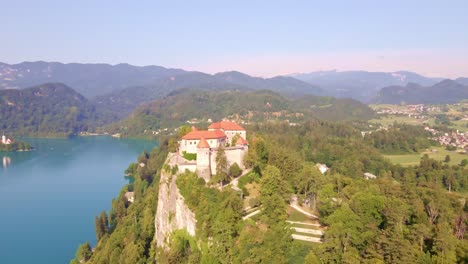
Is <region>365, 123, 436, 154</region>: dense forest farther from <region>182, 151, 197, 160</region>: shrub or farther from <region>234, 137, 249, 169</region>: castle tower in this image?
<region>182, 151, 197, 160</region>: shrub

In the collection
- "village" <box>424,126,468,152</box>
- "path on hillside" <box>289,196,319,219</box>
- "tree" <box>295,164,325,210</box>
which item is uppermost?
"tree" <box>295,164,325,210</box>

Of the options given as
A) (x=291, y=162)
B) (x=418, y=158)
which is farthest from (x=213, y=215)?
(x=418, y=158)

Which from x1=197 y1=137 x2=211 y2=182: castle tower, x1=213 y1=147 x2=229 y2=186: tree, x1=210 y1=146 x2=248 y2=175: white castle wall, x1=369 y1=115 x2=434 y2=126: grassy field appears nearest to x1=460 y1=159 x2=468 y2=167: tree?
x1=210 y1=146 x2=248 y2=175: white castle wall

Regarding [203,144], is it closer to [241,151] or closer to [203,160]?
[203,160]

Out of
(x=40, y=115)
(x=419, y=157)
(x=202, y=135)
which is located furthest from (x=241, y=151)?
(x=40, y=115)

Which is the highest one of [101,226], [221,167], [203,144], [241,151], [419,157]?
[203,144]

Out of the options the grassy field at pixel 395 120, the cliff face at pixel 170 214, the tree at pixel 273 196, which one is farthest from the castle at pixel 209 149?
the grassy field at pixel 395 120
